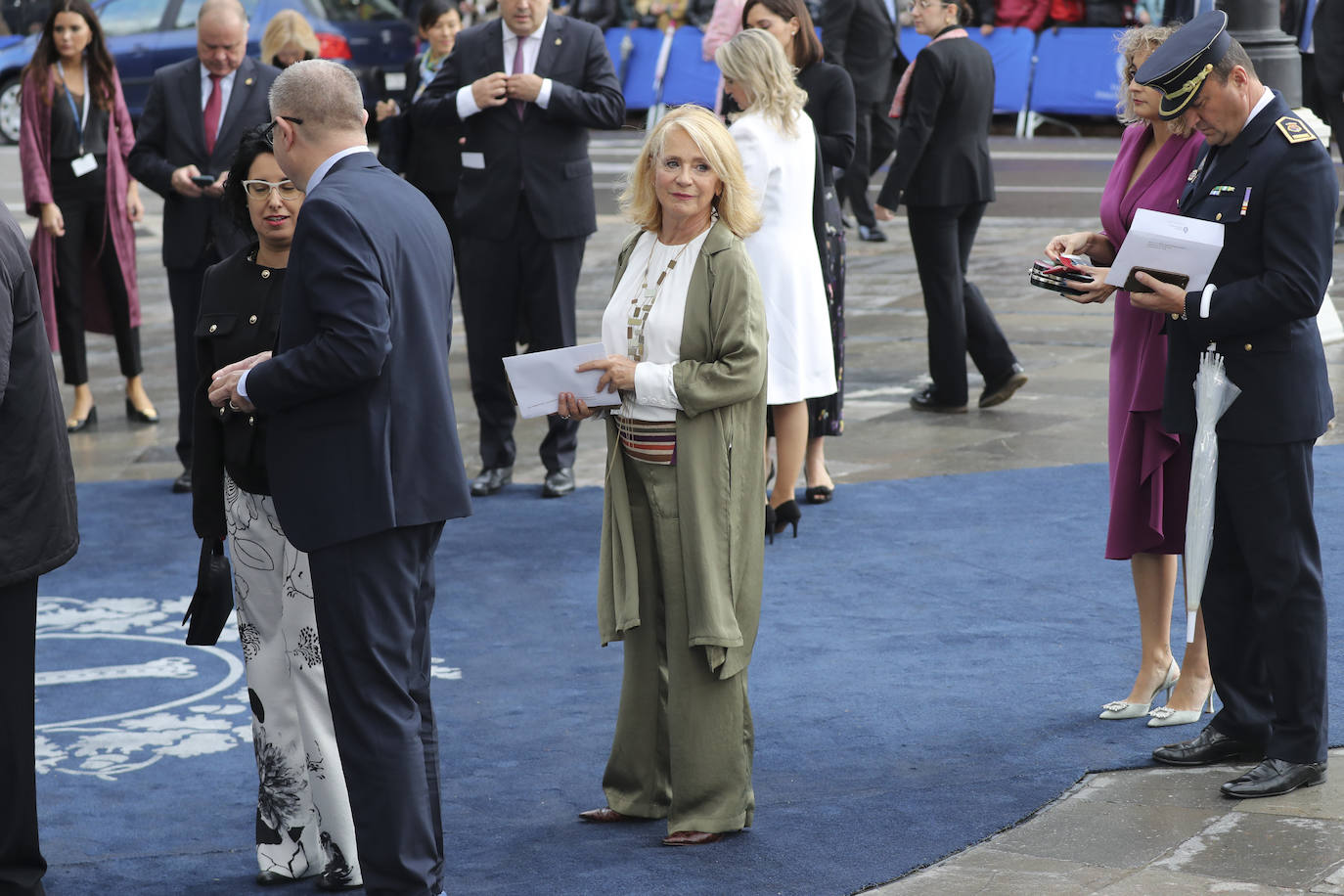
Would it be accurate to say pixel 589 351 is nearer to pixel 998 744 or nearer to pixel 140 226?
pixel 998 744

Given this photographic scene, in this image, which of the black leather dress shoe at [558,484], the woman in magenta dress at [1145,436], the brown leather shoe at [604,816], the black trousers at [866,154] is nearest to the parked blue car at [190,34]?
the black trousers at [866,154]

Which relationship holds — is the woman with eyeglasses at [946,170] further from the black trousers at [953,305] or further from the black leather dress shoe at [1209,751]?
the black leather dress shoe at [1209,751]

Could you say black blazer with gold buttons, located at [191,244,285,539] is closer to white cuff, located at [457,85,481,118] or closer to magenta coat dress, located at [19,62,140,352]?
white cuff, located at [457,85,481,118]

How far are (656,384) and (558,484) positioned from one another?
3.95m

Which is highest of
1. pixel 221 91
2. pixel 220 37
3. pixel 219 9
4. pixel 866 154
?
pixel 219 9

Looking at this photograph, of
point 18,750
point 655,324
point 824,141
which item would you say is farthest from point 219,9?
point 18,750

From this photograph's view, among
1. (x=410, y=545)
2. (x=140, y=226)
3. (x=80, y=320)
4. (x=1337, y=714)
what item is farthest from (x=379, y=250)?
(x=140, y=226)

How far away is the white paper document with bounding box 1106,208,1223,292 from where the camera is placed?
4645 millimetres

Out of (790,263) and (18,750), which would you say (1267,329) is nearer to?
(790,263)

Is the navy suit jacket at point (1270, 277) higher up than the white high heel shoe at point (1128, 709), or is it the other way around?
the navy suit jacket at point (1270, 277)

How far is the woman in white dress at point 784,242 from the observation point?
23.7 feet

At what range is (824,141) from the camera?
26.9 feet

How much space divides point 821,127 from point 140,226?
10.8 meters

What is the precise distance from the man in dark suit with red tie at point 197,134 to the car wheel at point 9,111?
50.9ft
